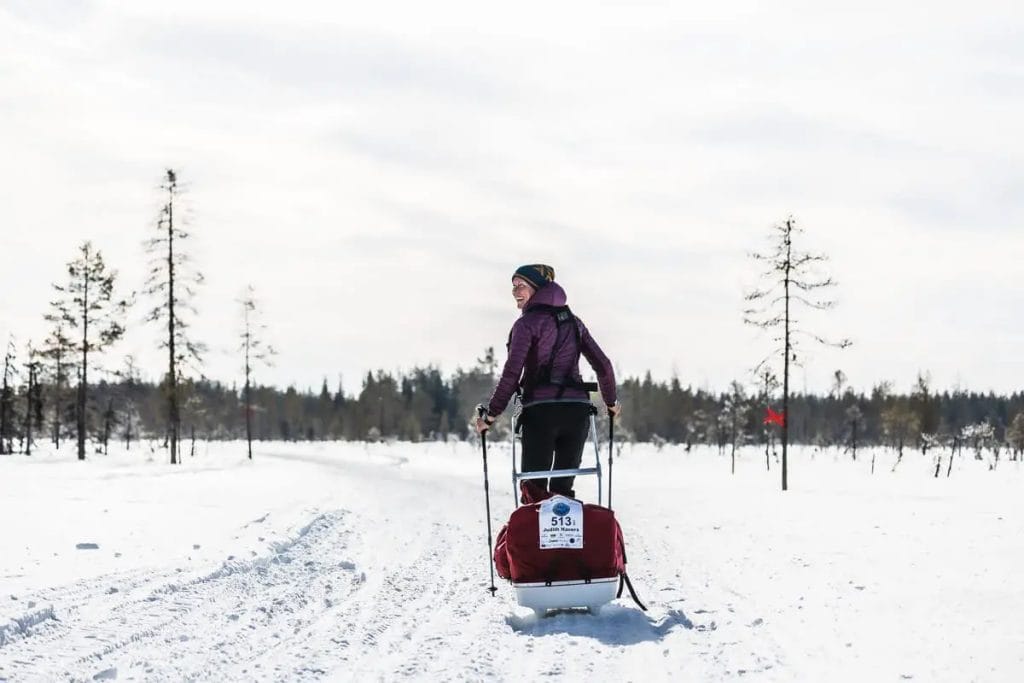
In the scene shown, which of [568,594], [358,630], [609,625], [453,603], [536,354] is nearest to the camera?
[358,630]

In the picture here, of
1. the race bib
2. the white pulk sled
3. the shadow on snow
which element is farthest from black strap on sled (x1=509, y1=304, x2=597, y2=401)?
the shadow on snow

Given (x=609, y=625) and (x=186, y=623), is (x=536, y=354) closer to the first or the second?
(x=609, y=625)

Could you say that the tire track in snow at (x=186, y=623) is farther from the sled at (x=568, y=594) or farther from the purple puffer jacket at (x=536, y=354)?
the purple puffer jacket at (x=536, y=354)

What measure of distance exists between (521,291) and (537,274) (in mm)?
189

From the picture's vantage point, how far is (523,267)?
6418 mm

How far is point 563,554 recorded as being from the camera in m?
5.88

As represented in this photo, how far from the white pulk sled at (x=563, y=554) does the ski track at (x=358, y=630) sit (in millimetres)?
137

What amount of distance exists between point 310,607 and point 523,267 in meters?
2.85

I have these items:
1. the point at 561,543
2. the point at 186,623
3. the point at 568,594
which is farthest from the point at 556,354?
the point at 186,623

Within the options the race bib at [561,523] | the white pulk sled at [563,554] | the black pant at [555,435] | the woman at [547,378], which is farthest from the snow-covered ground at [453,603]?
the woman at [547,378]

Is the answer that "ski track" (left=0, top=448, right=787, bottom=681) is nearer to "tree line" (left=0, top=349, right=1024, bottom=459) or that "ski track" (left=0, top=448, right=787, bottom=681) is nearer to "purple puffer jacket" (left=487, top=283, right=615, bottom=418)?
"purple puffer jacket" (left=487, top=283, right=615, bottom=418)

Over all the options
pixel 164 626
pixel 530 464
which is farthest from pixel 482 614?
pixel 164 626

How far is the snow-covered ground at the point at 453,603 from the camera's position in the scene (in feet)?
15.0

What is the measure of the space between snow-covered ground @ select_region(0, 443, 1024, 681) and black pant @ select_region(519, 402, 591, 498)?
3.32ft
